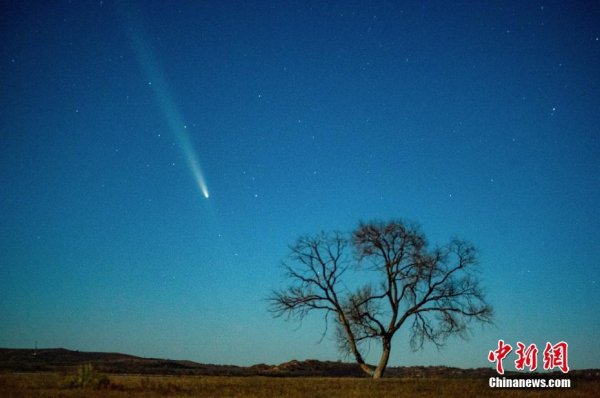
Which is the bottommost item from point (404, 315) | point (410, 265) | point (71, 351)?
point (71, 351)

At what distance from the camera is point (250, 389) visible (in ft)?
68.7

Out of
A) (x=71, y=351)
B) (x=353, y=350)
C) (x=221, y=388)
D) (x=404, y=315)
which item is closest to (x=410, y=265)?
(x=404, y=315)

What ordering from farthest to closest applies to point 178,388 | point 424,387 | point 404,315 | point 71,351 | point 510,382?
point 71,351 → point 404,315 → point 510,382 → point 424,387 → point 178,388

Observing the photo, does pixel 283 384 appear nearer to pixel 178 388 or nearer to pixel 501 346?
pixel 178 388

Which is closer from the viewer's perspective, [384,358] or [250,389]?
[250,389]

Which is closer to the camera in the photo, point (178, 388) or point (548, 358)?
point (178, 388)

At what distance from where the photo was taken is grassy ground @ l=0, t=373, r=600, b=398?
18.6m

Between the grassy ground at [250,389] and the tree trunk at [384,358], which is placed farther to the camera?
the tree trunk at [384,358]

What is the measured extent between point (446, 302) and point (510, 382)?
784 cm

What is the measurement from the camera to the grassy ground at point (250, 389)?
18.6 metres

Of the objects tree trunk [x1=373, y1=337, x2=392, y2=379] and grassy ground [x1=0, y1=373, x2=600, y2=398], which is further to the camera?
tree trunk [x1=373, y1=337, x2=392, y2=379]

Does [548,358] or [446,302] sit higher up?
[446,302]

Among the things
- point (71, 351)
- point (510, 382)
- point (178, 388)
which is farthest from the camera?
point (71, 351)

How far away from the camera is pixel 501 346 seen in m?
23.2
